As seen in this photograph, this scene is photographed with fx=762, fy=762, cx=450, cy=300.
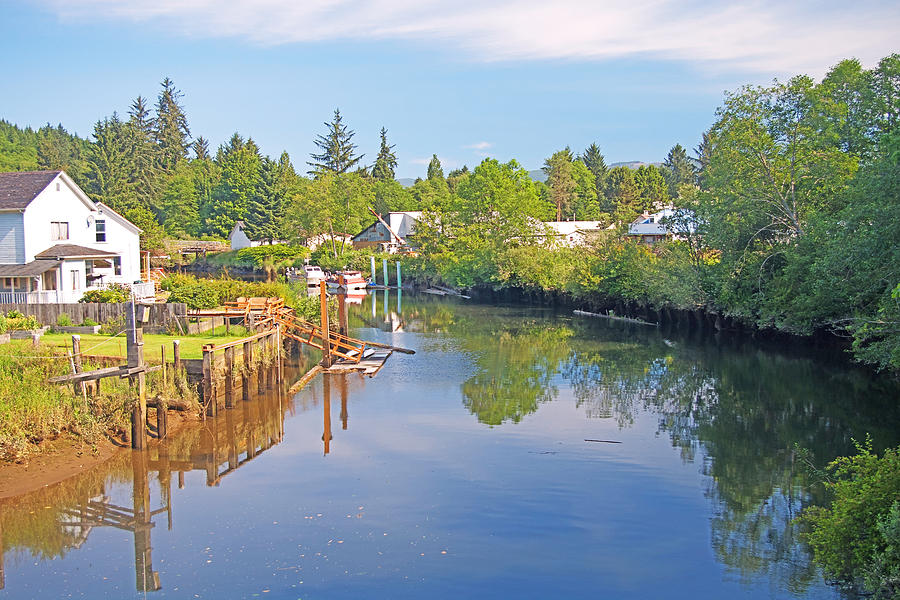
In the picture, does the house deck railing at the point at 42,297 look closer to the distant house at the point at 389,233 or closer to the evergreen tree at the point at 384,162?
the distant house at the point at 389,233

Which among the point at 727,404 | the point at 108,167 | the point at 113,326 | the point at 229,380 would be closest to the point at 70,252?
the point at 113,326

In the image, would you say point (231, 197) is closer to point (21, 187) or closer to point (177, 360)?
point (21, 187)

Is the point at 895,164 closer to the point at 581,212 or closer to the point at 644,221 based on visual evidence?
the point at 644,221

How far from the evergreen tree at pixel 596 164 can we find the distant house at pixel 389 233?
35.4m

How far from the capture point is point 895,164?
2106 cm

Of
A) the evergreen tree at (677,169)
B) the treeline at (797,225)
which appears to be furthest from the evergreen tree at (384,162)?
the treeline at (797,225)

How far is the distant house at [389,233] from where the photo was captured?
97188 millimetres

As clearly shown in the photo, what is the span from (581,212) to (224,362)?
91.0 m

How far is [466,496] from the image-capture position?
17.4m

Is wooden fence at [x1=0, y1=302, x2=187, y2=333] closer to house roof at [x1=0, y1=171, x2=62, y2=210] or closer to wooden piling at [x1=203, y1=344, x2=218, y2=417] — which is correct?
house roof at [x1=0, y1=171, x2=62, y2=210]

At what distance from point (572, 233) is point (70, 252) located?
5429 cm

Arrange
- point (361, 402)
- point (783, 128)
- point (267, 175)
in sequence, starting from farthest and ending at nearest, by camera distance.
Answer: point (267, 175), point (783, 128), point (361, 402)

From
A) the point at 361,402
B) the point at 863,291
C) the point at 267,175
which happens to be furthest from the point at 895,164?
the point at 267,175

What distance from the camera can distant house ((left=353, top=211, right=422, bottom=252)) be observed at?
9719cm
